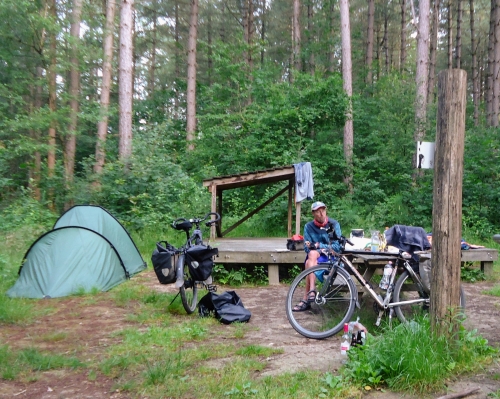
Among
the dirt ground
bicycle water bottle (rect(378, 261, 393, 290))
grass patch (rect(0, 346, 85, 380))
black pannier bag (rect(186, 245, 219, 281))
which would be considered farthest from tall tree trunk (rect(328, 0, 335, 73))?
grass patch (rect(0, 346, 85, 380))

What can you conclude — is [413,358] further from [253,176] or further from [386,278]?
[253,176]

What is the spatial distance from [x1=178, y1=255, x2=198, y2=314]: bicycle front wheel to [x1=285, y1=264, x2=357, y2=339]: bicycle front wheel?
127 centimetres

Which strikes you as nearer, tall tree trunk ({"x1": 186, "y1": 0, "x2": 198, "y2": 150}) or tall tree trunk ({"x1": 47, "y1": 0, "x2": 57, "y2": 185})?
tall tree trunk ({"x1": 47, "y1": 0, "x2": 57, "y2": 185})

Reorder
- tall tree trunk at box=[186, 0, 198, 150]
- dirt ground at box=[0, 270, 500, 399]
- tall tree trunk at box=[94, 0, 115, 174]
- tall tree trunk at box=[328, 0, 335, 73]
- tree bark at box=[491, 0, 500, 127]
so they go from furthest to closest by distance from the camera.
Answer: tall tree trunk at box=[328, 0, 335, 73], tall tree trunk at box=[186, 0, 198, 150], tree bark at box=[491, 0, 500, 127], tall tree trunk at box=[94, 0, 115, 174], dirt ground at box=[0, 270, 500, 399]

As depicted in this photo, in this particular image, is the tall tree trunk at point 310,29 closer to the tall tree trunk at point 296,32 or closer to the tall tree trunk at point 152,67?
the tall tree trunk at point 296,32

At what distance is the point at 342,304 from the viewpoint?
4.80 m

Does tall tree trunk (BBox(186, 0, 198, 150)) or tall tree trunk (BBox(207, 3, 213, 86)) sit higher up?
tall tree trunk (BBox(207, 3, 213, 86))

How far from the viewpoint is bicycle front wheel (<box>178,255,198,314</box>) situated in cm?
502

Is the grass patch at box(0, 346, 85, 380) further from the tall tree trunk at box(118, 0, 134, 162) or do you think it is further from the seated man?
the tall tree trunk at box(118, 0, 134, 162)

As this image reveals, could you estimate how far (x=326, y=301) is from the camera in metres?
4.43

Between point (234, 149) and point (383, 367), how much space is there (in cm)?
1249

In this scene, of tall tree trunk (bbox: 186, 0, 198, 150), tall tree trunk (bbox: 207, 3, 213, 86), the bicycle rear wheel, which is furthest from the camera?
tall tree trunk (bbox: 207, 3, 213, 86)

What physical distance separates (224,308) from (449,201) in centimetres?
275

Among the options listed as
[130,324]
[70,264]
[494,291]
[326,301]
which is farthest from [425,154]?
[70,264]
